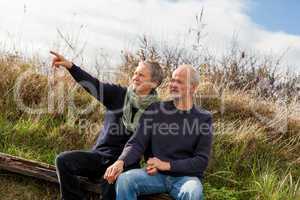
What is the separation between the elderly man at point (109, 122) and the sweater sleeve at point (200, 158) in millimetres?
407

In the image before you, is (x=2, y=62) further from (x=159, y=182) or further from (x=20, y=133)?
(x=159, y=182)

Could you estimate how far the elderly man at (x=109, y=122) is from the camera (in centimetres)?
481

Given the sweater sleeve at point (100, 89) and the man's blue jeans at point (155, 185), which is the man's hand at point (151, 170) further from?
the sweater sleeve at point (100, 89)

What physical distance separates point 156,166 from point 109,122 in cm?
65

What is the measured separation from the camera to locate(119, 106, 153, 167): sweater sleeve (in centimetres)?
460

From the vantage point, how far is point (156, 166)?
15.0ft

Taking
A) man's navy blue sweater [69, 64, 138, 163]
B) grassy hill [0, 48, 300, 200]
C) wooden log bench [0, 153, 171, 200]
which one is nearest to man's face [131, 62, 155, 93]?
man's navy blue sweater [69, 64, 138, 163]

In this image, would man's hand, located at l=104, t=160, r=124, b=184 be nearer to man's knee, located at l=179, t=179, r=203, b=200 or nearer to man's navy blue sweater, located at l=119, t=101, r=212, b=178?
man's navy blue sweater, located at l=119, t=101, r=212, b=178

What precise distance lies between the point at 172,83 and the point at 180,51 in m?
3.90

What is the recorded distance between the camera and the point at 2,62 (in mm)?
7367

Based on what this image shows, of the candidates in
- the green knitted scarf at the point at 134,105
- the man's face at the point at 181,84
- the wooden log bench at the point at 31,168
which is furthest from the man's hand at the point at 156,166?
the wooden log bench at the point at 31,168

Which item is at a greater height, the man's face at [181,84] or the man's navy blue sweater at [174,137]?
the man's face at [181,84]

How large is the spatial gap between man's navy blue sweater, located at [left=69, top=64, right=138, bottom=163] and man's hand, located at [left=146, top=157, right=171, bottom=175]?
458 mm

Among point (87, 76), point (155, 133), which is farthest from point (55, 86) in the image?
point (155, 133)
